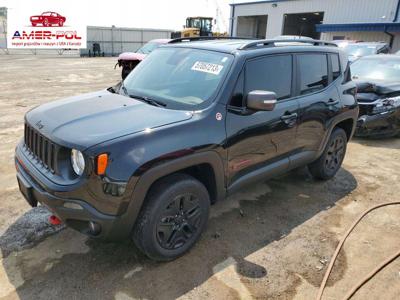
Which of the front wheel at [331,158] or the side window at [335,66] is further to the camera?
the front wheel at [331,158]

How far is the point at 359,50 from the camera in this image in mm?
13023

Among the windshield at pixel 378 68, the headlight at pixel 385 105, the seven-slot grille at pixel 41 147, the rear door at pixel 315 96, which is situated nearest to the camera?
Result: the seven-slot grille at pixel 41 147

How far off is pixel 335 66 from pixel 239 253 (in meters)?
2.71

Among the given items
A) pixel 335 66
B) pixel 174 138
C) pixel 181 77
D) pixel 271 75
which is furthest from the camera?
pixel 335 66

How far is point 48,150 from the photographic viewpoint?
8.98 ft

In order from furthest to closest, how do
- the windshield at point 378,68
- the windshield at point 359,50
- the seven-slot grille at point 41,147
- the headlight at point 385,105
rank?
the windshield at point 359,50 < the windshield at point 378,68 < the headlight at point 385,105 < the seven-slot grille at point 41,147

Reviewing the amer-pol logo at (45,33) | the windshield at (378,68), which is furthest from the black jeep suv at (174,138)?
the amer-pol logo at (45,33)

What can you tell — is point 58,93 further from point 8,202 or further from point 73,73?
point 8,202

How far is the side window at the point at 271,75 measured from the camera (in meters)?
3.37

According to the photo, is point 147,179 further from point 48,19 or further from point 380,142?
point 48,19

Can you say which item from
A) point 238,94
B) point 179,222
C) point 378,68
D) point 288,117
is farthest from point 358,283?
point 378,68

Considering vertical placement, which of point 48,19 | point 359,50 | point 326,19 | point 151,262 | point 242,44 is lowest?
point 151,262

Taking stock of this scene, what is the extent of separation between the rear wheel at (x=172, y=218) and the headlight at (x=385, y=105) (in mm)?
4895

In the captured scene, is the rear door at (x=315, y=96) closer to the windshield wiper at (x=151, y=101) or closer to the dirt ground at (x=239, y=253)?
the dirt ground at (x=239, y=253)
